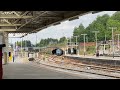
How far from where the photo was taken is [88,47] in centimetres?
9700

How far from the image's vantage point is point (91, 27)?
116 m

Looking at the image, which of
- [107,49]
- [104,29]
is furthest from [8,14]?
[104,29]

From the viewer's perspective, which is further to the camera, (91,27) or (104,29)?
(91,27)
